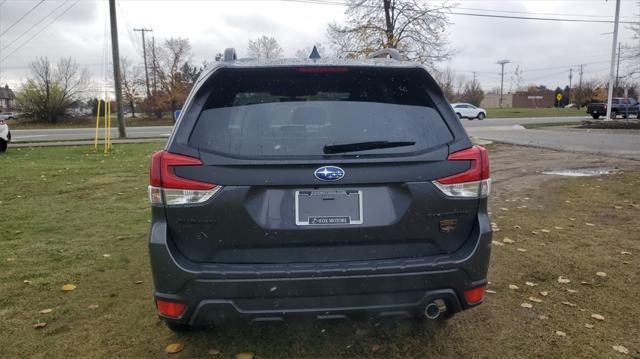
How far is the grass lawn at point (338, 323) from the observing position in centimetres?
312

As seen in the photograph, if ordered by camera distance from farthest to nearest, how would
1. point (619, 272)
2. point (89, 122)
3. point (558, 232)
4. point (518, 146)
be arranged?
point (89, 122)
point (518, 146)
point (558, 232)
point (619, 272)

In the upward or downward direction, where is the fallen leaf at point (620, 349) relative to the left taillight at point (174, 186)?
downward

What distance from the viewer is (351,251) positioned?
8.32ft

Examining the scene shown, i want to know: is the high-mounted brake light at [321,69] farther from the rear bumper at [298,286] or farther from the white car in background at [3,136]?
the white car in background at [3,136]

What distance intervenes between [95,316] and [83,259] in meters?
1.50

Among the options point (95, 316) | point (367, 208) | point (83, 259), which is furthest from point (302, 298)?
point (83, 259)

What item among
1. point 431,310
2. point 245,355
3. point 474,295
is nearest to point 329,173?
point 431,310

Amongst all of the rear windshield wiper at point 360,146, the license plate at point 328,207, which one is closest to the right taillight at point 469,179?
the rear windshield wiper at point 360,146

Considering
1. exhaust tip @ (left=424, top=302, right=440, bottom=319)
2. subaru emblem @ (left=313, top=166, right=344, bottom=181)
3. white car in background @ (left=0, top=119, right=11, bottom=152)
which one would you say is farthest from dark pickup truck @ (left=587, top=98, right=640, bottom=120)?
subaru emblem @ (left=313, top=166, right=344, bottom=181)

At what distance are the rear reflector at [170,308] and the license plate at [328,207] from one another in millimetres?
766

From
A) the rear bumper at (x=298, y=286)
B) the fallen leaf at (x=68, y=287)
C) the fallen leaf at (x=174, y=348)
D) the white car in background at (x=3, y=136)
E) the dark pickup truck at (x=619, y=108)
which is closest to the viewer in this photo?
the rear bumper at (x=298, y=286)

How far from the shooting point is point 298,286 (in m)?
2.46

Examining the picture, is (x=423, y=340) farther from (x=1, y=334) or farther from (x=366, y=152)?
(x=1, y=334)

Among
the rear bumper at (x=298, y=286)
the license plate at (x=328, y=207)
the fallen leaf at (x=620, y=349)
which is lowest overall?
the fallen leaf at (x=620, y=349)
